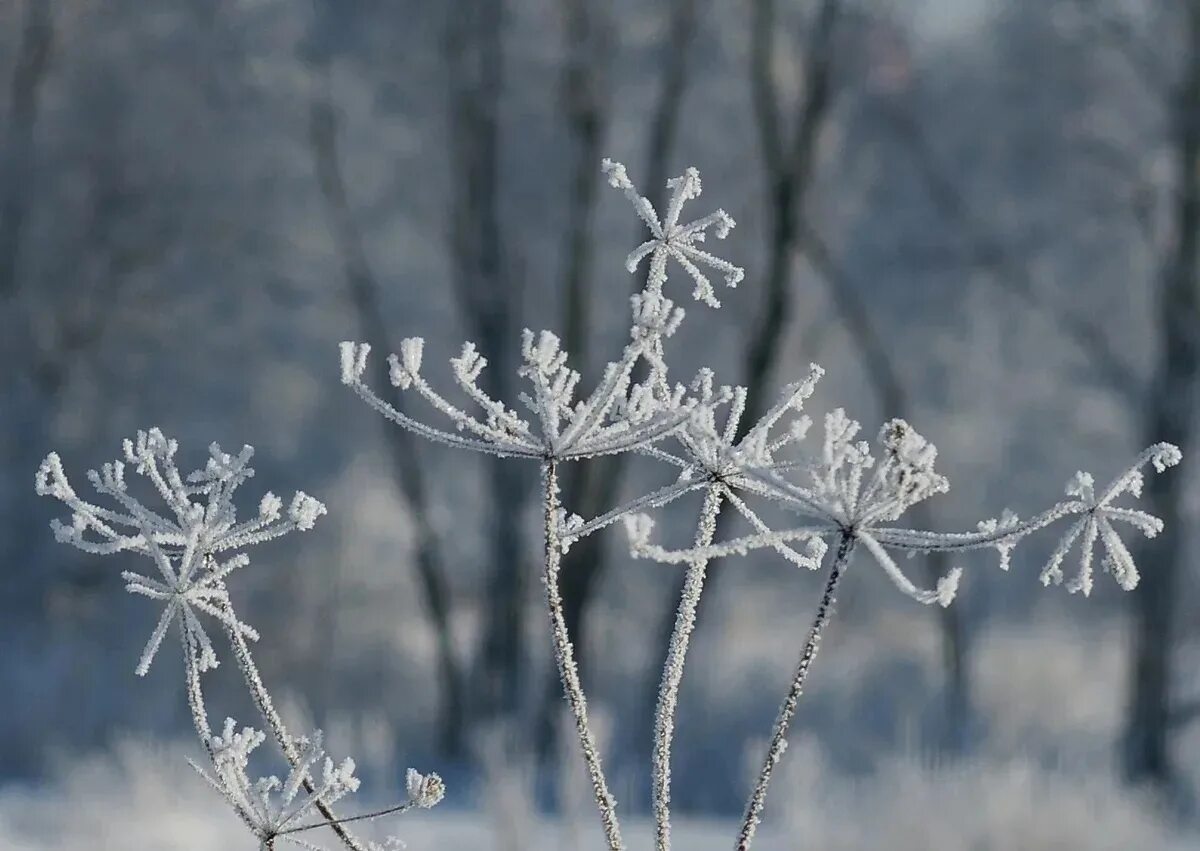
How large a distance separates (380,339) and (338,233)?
2.40 feet

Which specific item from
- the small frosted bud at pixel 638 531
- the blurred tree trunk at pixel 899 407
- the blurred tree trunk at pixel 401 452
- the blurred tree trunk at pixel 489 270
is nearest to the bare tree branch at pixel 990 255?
the blurred tree trunk at pixel 899 407

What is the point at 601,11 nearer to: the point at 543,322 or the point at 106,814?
the point at 543,322

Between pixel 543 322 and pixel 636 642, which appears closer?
pixel 543 322

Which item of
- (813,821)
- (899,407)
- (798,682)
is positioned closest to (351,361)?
(798,682)

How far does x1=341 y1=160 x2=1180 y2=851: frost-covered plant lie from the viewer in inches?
40.7

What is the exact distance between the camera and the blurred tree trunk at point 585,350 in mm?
7320

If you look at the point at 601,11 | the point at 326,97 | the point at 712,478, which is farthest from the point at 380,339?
the point at 712,478

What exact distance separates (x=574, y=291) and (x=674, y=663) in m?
6.49

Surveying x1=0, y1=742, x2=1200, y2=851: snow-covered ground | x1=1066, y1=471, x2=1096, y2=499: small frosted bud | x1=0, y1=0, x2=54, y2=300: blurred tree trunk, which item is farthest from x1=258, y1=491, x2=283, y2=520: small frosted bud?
x1=0, y1=0, x2=54, y2=300: blurred tree trunk

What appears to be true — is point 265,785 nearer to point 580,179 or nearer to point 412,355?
point 412,355

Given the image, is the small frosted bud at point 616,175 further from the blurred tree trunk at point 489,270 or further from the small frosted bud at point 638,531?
the blurred tree trunk at point 489,270

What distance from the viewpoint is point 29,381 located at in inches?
376

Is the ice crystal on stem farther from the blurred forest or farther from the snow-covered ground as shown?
the blurred forest

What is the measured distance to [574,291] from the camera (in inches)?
300
